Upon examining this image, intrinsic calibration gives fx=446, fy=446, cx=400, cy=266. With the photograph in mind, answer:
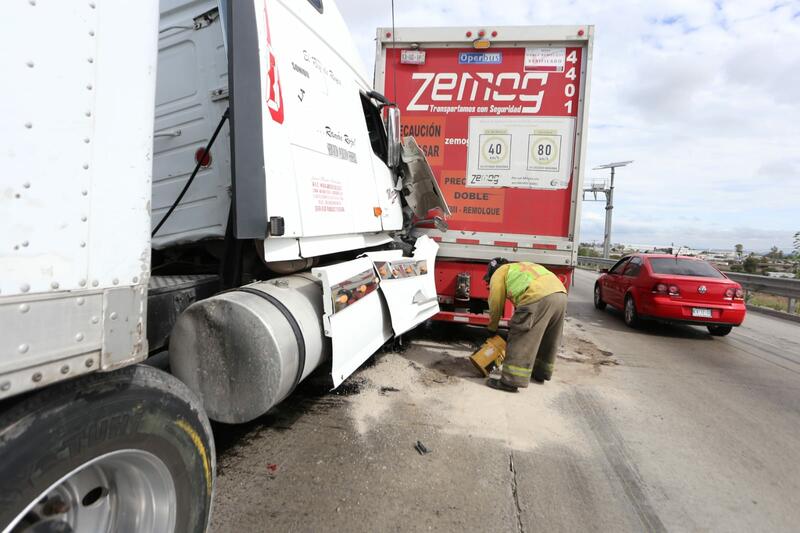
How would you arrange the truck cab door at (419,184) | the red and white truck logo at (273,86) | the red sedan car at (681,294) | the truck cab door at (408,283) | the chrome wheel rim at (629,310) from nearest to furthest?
the red and white truck logo at (273,86), the truck cab door at (408,283), the truck cab door at (419,184), the red sedan car at (681,294), the chrome wheel rim at (629,310)

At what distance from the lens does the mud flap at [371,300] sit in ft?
9.91

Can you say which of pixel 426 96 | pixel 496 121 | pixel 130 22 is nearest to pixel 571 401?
pixel 496 121

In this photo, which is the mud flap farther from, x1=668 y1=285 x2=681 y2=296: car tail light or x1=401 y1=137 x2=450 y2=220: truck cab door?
x1=668 y1=285 x2=681 y2=296: car tail light

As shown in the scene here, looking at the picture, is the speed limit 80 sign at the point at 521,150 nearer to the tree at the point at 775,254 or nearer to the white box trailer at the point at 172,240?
the white box trailer at the point at 172,240

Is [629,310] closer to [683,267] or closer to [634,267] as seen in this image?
[634,267]

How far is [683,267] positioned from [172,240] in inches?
334

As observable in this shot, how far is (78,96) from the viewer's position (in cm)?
125

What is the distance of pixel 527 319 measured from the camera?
4520mm

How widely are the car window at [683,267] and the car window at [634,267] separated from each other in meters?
0.24

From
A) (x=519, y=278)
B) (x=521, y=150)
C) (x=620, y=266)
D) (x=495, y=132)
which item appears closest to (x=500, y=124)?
(x=495, y=132)

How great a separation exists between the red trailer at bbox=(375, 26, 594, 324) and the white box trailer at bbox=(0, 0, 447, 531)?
0.89 m

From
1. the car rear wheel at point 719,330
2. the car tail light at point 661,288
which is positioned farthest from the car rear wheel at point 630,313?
the car rear wheel at point 719,330

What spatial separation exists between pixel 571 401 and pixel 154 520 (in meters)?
3.71

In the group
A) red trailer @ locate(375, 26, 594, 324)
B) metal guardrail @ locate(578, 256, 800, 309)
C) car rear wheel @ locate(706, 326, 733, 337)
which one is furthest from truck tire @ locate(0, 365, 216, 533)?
metal guardrail @ locate(578, 256, 800, 309)
